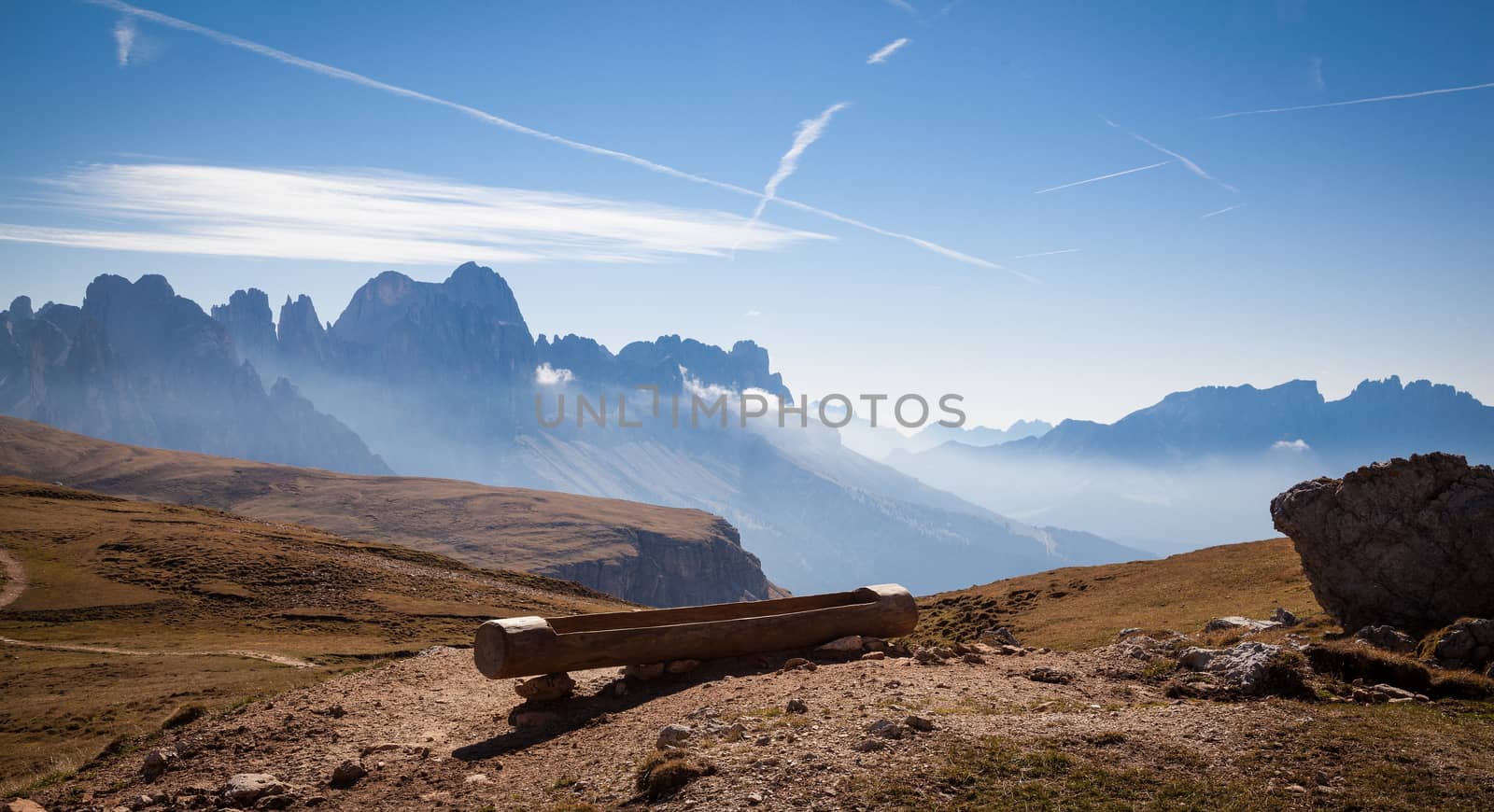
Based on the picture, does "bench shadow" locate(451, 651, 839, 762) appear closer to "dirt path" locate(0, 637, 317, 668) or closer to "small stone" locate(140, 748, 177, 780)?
"small stone" locate(140, 748, 177, 780)

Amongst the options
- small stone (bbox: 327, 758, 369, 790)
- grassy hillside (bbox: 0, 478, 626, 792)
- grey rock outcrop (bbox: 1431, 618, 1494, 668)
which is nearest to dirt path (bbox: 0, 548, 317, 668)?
grassy hillside (bbox: 0, 478, 626, 792)

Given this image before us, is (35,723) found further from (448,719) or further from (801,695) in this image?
(801,695)

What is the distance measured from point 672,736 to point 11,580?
2134 inches

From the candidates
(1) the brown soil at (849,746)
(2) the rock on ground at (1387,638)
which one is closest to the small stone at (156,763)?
(1) the brown soil at (849,746)

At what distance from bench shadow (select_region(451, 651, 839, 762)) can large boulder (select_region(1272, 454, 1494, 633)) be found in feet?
39.6

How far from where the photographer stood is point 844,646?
2138 cm

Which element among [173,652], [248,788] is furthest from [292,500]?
[248,788]

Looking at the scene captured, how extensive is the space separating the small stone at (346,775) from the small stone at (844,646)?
10765 millimetres

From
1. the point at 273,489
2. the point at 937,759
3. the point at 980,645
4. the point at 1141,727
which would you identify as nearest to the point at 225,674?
the point at 980,645

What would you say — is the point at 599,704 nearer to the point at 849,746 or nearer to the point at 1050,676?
the point at 849,746

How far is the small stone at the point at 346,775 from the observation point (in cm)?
1479

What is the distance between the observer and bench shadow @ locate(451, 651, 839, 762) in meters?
16.7

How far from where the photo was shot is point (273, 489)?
185750 mm

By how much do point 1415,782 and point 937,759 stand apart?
5.85 meters
